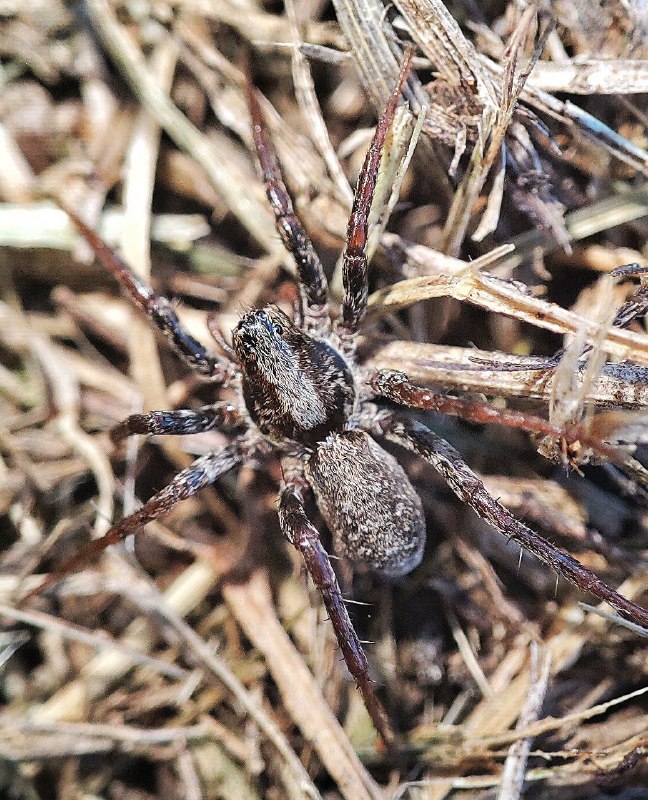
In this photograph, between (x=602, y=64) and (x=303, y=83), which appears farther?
(x=303, y=83)

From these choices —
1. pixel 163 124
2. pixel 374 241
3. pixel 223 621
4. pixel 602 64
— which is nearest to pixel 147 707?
pixel 223 621

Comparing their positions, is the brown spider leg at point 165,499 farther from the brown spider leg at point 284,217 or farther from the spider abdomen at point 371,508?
the brown spider leg at point 284,217

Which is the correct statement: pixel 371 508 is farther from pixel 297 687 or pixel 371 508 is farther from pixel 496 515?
pixel 297 687

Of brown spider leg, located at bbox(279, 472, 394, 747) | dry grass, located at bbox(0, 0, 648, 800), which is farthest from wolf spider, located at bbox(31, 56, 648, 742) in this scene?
dry grass, located at bbox(0, 0, 648, 800)

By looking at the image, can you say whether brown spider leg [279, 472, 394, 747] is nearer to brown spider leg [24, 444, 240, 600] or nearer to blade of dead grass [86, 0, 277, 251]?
brown spider leg [24, 444, 240, 600]

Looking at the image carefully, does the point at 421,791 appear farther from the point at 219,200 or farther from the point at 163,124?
the point at 163,124
